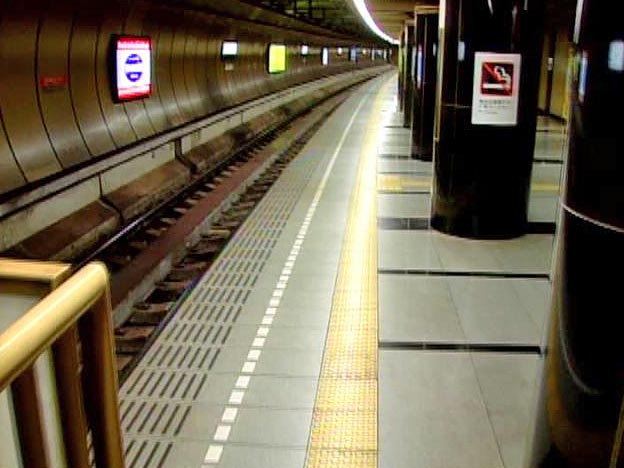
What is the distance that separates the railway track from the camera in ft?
16.7

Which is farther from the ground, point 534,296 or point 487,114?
point 487,114

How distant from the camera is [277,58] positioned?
22.9 meters

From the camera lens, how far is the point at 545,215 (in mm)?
7988

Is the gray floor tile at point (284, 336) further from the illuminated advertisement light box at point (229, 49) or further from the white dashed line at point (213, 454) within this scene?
the illuminated advertisement light box at point (229, 49)

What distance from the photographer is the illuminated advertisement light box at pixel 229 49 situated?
16.2 m

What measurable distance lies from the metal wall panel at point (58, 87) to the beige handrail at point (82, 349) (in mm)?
6829

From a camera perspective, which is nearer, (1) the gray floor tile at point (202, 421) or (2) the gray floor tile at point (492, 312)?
(1) the gray floor tile at point (202, 421)

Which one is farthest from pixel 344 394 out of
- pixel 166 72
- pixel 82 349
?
pixel 166 72

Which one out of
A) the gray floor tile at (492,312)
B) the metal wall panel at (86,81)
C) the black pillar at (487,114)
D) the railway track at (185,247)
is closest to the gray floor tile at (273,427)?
the railway track at (185,247)

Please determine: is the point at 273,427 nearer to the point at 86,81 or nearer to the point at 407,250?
the point at 407,250

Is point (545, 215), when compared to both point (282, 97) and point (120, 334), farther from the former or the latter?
point (282, 97)

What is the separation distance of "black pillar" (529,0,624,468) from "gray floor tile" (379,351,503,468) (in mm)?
884

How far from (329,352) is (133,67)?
699cm

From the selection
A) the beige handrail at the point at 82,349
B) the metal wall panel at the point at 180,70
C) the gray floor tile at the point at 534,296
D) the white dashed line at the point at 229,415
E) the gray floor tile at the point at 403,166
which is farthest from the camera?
the metal wall panel at the point at 180,70
